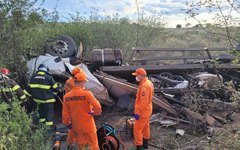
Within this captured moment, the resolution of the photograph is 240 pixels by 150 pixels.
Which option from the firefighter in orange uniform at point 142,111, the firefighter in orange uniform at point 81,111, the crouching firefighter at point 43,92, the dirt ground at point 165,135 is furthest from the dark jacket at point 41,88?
the firefighter in orange uniform at point 142,111

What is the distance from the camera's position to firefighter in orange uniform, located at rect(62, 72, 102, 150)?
7211 mm

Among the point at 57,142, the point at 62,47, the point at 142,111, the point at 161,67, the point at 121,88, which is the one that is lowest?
the point at 57,142

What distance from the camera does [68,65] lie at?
1091 centimetres

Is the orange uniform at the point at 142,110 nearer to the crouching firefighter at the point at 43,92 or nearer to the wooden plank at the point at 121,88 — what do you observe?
the wooden plank at the point at 121,88

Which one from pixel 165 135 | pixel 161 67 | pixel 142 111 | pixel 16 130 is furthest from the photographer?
pixel 161 67

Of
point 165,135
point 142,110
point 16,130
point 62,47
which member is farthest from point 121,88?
point 16,130

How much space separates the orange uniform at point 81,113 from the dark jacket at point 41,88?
5.89ft

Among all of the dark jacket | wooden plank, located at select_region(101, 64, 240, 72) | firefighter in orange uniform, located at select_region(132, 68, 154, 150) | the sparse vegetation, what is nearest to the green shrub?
the sparse vegetation

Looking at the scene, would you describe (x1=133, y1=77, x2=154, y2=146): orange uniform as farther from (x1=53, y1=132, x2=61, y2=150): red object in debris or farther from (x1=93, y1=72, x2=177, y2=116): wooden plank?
(x1=93, y1=72, x2=177, y2=116): wooden plank

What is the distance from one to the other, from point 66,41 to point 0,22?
3.55 m

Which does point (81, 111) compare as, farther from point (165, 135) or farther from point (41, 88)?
point (165, 135)

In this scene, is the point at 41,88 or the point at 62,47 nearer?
the point at 41,88

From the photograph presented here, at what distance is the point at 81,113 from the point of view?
733cm

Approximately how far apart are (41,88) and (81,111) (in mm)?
2077
